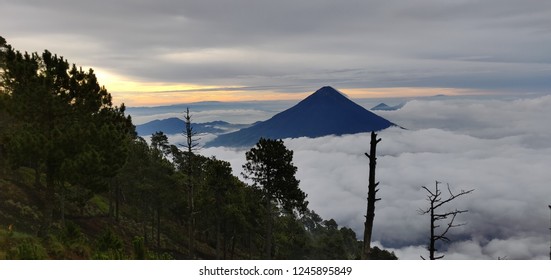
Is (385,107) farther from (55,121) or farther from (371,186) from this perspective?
(55,121)

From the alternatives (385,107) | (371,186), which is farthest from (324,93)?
(371,186)

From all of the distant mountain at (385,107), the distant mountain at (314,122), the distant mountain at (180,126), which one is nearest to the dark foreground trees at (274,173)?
the distant mountain at (314,122)

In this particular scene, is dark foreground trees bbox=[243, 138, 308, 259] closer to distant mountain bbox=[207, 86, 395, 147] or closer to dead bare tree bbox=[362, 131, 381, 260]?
distant mountain bbox=[207, 86, 395, 147]

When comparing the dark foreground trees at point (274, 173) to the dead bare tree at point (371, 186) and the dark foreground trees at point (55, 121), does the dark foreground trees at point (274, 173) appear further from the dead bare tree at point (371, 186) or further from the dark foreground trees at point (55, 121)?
the dead bare tree at point (371, 186)

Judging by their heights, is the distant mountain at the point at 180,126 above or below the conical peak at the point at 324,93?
below
